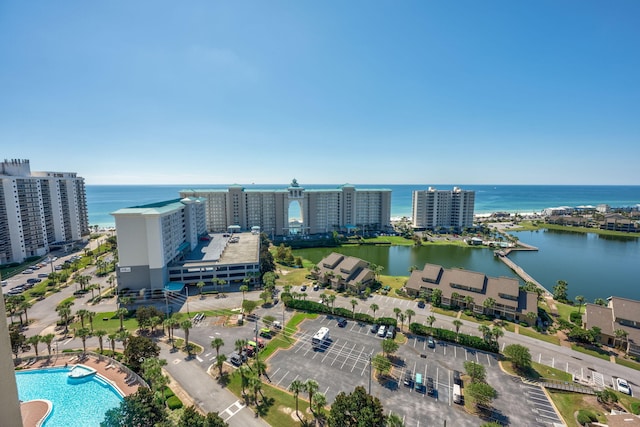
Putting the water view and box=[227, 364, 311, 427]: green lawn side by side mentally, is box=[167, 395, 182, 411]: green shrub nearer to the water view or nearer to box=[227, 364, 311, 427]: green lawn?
box=[227, 364, 311, 427]: green lawn

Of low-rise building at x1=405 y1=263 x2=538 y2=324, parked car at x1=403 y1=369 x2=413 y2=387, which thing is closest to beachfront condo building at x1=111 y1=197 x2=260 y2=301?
low-rise building at x1=405 y1=263 x2=538 y2=324

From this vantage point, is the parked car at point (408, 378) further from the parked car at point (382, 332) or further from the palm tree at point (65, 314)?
the palm tree at point (65, 314)

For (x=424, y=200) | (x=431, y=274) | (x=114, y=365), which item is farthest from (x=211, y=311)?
(x=424, y=200)

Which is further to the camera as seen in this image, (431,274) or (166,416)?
(431,274)

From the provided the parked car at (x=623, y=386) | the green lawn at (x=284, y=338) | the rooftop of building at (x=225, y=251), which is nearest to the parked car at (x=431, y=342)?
the green lawn at (x=284, y=338)

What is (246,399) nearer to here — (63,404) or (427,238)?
(63,404)

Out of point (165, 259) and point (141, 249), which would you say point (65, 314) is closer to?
point (141, 249)
